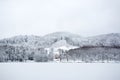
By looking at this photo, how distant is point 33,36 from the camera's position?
34.5ft

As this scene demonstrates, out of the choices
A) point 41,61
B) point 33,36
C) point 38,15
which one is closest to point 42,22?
point 38,15

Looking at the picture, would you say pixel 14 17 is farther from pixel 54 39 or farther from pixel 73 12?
pixel 54 39

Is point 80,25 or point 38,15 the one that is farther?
point 38,15

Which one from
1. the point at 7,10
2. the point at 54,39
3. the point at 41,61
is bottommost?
the point at 41,61

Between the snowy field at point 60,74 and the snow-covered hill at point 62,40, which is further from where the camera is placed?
the snow-covered hill at point 62,40

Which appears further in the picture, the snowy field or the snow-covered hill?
the snow-covered hill

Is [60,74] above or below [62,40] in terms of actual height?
below

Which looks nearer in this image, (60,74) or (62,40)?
(60,74)

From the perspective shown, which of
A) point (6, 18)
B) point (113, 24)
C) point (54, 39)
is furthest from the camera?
point (54, 39)

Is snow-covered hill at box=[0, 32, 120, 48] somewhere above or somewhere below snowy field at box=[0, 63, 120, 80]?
above

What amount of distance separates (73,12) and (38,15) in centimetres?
A: 189

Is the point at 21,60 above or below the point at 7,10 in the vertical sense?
below

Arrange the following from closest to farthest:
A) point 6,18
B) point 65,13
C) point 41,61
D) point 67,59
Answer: point 6,18 → point 65,13 → point 41,61 → point 67,59

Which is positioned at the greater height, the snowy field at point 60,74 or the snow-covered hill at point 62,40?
the snow-covered hill at point 62,40
